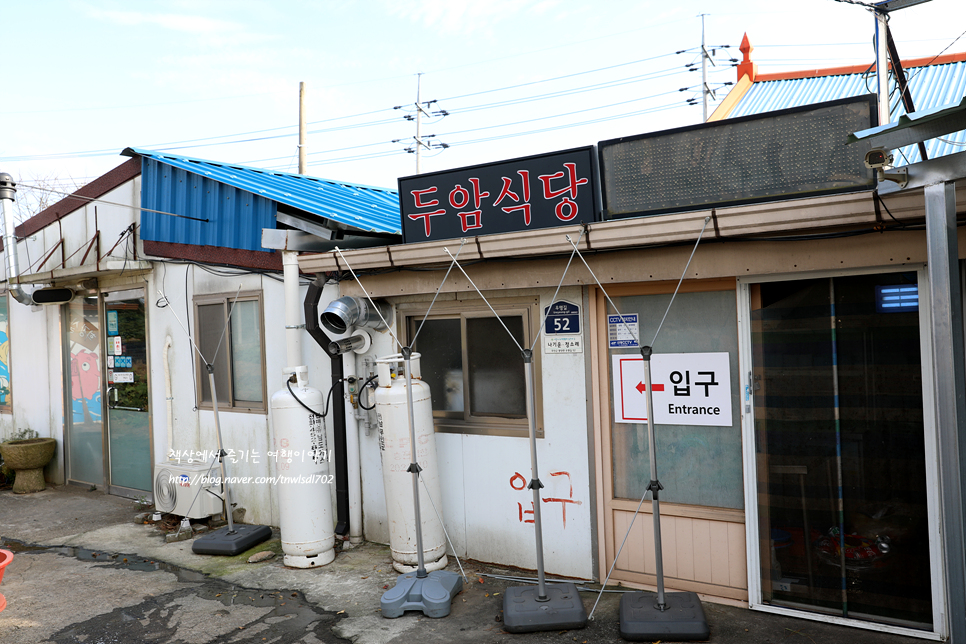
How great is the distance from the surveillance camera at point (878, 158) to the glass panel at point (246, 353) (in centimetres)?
603

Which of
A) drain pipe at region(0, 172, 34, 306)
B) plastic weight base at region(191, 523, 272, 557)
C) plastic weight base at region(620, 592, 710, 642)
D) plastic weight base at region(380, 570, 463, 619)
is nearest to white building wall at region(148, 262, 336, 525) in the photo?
plastic weight base at region(191, 523, 272, 557)

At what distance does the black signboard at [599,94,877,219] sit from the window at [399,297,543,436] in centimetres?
130

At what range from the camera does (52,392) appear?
1048 centimetres

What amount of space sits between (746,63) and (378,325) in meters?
9.66

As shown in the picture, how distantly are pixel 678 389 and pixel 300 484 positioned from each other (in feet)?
11.5

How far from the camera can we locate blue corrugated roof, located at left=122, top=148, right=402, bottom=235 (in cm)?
740

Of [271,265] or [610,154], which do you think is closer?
[610,154]

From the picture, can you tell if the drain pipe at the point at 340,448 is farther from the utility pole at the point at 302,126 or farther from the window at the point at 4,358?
the utility pole at the point at 302,126

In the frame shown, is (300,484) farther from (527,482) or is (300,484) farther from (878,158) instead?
(878,158)

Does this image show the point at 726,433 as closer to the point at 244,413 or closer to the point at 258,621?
the point at 258,621

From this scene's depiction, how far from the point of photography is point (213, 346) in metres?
8.07

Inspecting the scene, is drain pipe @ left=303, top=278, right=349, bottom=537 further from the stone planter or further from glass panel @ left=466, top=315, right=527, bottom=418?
the stone planter

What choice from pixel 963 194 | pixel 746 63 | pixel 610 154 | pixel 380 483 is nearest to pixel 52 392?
pixel 380 483

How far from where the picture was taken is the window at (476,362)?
235 inches
